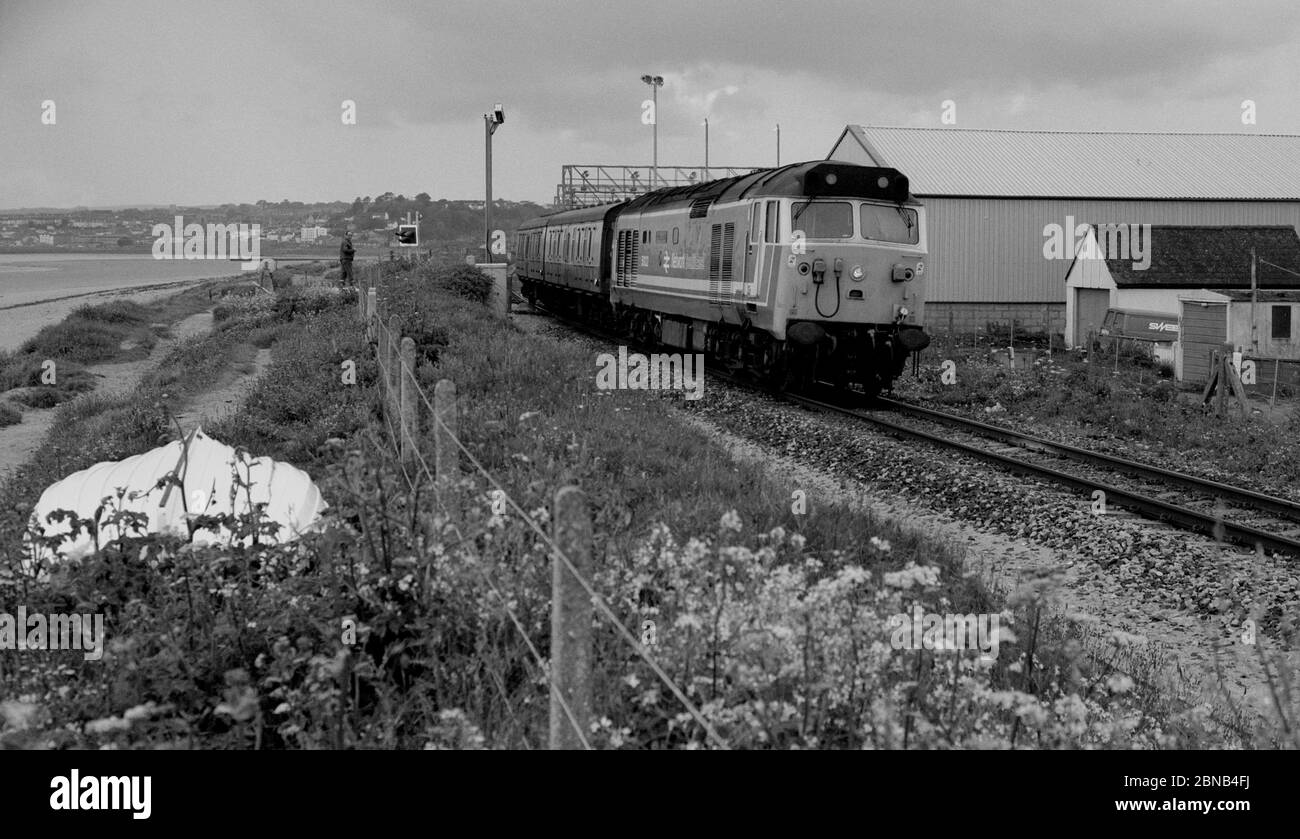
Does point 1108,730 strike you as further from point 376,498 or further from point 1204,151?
point 1204,151

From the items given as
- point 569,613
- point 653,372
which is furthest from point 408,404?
point 653,372

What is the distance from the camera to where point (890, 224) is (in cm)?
1786

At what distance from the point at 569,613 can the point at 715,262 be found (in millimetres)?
16022

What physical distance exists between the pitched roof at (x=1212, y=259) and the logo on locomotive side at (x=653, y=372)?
15.9 metres

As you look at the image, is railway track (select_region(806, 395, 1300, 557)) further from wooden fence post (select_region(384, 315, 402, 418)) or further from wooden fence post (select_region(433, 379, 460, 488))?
wooden fence post (select_region(384, 315, 402, 418))

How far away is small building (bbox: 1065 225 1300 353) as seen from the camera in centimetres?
3262

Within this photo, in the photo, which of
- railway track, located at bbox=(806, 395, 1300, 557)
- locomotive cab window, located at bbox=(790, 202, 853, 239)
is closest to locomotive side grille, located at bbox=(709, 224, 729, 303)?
locomotive cab window, located at bbox=(790, 202, 853, 239)

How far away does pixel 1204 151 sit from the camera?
42.5 m

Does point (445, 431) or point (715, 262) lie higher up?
point (715, 262)

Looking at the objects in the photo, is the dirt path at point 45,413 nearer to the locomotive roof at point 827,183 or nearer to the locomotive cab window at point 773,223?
the locomotive cab window at point 773,223

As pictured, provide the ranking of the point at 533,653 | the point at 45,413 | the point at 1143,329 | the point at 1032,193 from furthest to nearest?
the point at 1032,193
the point at 1143,329
the point at 45,413
the point at 533,653

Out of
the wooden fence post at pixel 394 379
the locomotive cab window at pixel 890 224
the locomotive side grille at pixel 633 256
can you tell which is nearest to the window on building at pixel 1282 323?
the locomotive cab window at pixel 890 224

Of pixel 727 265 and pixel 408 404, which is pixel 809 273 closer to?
pixel 727 265

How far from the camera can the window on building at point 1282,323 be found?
28.7 m
